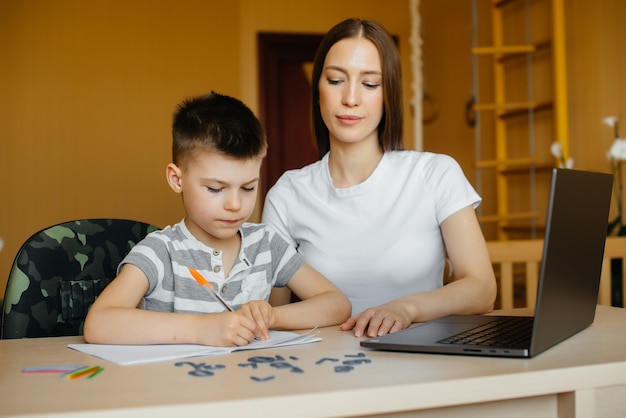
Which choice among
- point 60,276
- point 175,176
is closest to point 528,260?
point 175,176

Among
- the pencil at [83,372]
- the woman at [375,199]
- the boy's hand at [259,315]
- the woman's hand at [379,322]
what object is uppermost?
the woman at [375,199]

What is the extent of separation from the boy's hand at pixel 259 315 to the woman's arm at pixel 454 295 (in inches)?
6.2

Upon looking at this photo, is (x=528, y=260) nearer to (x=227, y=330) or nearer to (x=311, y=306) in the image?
(x=311, y=306)

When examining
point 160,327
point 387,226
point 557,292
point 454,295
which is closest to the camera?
point 557,292

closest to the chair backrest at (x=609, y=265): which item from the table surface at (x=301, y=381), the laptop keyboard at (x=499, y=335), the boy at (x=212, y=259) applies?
the laptop keyboard at (x=499, y=335)

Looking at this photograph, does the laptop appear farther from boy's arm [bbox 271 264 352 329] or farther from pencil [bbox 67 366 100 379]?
pencil [bbox 67 366 100 379]

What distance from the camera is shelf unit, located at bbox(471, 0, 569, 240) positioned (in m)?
3.73

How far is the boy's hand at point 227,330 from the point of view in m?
1.19

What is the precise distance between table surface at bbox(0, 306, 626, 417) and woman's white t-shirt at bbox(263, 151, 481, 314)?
636mm

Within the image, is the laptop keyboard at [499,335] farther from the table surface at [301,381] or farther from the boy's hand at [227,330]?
the boy's hand at [227,330]

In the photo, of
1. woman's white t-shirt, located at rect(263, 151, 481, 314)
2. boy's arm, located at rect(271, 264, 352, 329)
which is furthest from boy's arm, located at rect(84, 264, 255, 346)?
woman's white t-shirt, located at rect(263, 151, 481, 314)

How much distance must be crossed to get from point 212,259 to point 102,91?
12.3ft

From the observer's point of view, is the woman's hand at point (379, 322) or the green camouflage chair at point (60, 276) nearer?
the woman's hand at point (379, 322)

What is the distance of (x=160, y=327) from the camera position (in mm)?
1232
